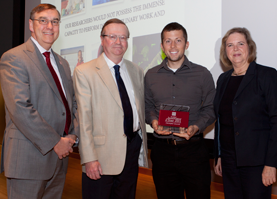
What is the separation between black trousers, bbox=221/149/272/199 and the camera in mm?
1619

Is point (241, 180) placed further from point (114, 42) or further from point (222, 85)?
point (114, 42)

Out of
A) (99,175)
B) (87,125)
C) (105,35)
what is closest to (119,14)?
(105,35)

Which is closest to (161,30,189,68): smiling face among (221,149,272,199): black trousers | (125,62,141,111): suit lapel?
(125,62,141,111): suit lapel

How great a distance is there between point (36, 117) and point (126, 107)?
68 cm

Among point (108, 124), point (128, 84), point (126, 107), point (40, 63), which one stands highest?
point (40, 63)

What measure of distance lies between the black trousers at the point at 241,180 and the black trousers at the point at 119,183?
740 mm

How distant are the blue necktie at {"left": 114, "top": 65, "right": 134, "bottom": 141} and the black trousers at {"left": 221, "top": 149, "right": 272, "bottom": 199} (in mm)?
798

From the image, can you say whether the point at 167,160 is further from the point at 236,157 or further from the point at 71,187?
the point at 71,187

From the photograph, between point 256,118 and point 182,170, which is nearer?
point 256,118

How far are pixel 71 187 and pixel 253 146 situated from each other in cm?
292

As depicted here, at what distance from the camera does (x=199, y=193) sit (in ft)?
6.12

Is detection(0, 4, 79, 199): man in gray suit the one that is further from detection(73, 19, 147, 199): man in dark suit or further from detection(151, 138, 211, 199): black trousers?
detection(151, 138, 211, 199): black trousers

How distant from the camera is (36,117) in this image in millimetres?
1562

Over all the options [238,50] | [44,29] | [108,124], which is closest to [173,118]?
[108,124]
